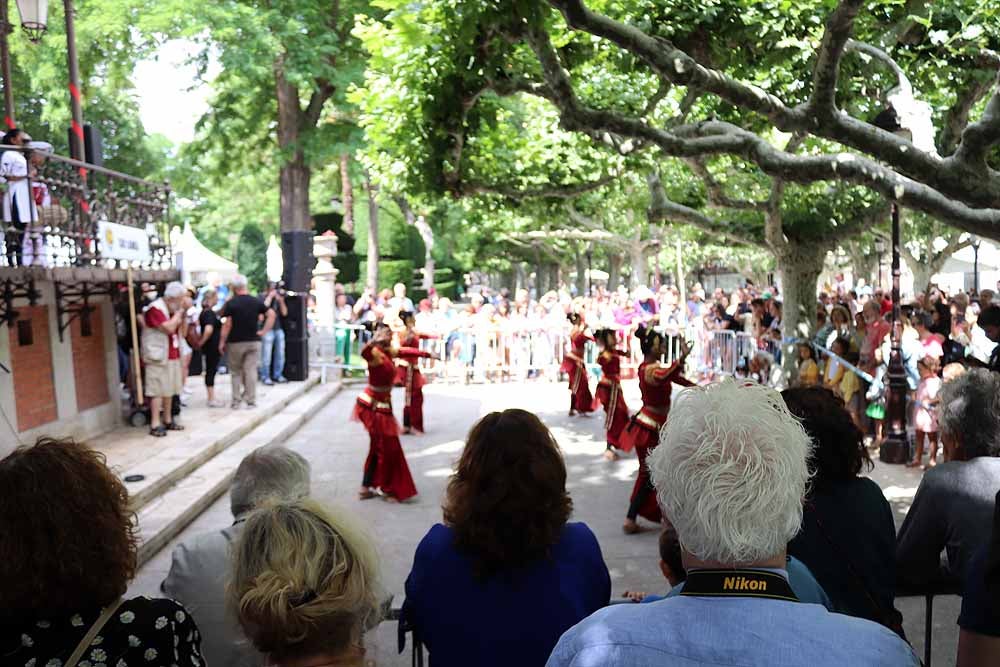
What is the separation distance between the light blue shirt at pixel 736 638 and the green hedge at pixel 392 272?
34434 millimetres

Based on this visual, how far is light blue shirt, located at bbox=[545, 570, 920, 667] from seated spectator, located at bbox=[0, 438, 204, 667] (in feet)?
3.41

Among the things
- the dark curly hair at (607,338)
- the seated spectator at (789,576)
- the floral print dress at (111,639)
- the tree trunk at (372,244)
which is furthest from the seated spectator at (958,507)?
the tree trunk at (372,244)

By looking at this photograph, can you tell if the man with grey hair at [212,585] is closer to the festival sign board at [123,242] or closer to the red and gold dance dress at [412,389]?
the festival sign board at [123,242]

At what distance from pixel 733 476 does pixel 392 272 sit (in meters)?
35.2

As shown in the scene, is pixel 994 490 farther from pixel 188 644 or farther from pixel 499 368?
pixel 499 368

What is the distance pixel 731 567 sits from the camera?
66.9 inches

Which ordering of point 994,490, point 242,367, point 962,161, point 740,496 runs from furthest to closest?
point 242,367, point 962,161, point 994,490, point 740,496

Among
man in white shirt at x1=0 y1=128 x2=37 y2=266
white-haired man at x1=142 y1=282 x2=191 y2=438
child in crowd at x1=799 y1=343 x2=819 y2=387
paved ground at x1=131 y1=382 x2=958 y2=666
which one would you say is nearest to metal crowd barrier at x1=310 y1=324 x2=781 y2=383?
paved ground at x1=131 y1=382 x2=958 y2=666

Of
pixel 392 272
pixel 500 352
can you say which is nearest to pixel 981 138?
pixel 500 352

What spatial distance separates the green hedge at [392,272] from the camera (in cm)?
3606

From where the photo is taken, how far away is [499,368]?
19.2 metres

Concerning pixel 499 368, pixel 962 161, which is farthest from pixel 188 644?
pixel 499 368

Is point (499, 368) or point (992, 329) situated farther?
point (499, 368)

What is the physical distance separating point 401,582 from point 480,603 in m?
3.95
